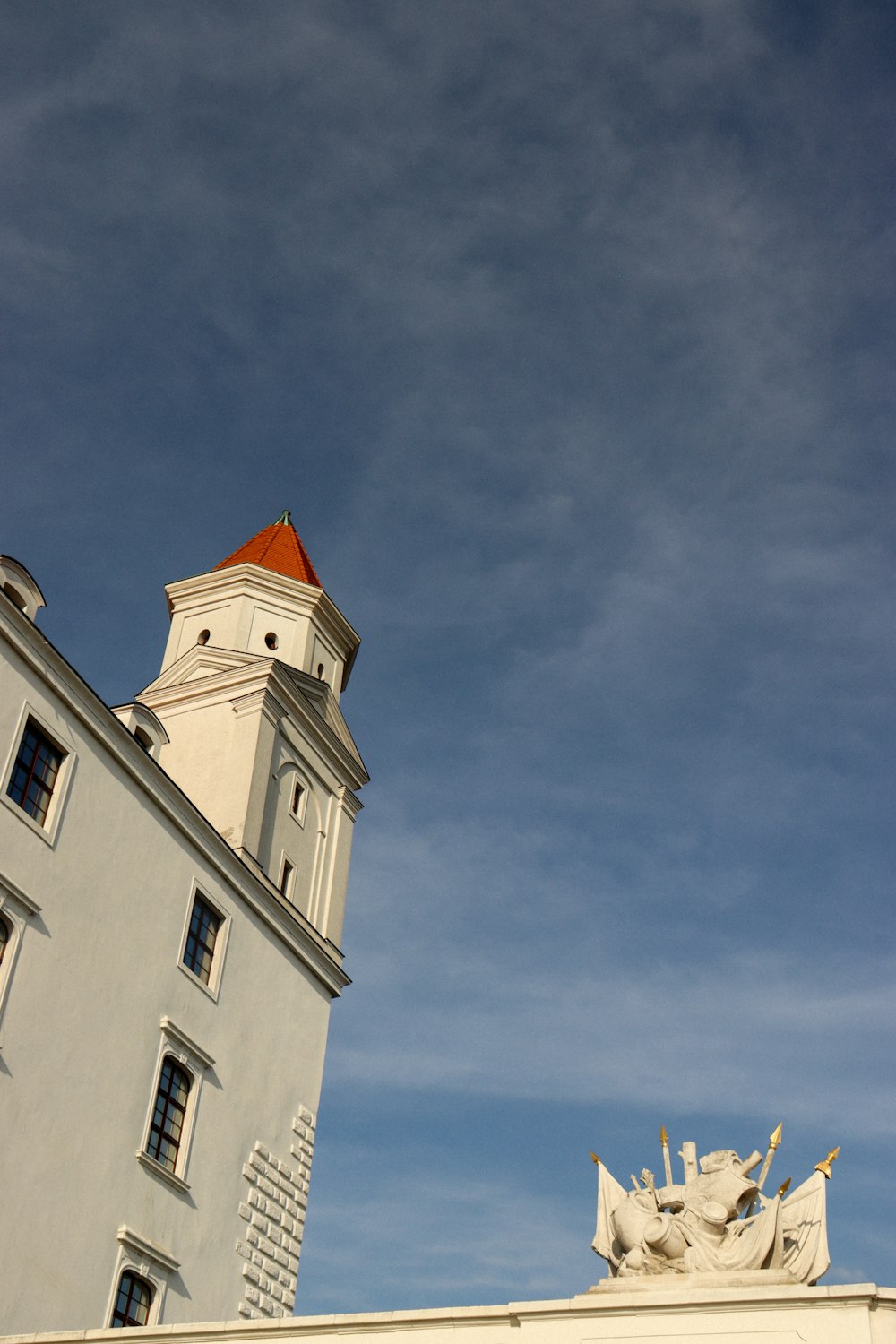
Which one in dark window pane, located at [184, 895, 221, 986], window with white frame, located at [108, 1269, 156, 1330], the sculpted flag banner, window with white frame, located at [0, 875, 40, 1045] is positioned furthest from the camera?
dark window pane, located at [184, 895, 221, 986]

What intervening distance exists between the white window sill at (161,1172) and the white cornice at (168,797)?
19.2 feet

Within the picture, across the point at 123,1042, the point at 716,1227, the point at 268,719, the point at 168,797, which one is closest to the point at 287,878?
the point at 268,719

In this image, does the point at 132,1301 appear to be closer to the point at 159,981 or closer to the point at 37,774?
the point at 159,981

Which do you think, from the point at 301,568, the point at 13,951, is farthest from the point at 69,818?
the point at 301,568

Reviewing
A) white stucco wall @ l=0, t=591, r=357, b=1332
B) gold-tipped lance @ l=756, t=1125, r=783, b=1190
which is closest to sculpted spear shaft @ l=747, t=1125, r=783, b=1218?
gold-tipped lance @ l=756, t=1125, r=783, b=1190

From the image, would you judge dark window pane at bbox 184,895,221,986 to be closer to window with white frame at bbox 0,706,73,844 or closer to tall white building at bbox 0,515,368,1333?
tall white building at bbox 0,515,368,1333

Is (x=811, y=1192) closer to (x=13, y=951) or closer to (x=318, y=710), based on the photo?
(x=13, y=951)

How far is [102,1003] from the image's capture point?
23.2m

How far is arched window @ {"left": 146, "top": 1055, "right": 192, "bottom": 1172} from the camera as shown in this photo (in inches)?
950

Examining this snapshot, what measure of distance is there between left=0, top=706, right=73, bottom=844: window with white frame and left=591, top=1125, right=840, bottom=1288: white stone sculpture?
1126 cm

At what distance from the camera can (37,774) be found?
75.9 ft

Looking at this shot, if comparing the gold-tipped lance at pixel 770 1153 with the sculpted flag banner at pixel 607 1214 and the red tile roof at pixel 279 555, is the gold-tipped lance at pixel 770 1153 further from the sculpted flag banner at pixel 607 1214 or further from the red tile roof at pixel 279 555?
the red tile roof at pixel 279 555

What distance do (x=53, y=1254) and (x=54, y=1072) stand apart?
8.49ft

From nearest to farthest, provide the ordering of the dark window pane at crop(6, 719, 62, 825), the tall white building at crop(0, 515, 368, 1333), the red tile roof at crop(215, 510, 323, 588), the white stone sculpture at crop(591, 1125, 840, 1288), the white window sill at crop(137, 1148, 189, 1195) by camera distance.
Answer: the white stone sculpture at crop(591, 1125, 840, 1288) < the tall white building at crop(0, 515, 368, 1333) < the dark window pane at crop(6, 719, 62, 825) < the white window sill at crop(137, 1148, 189, 1195) < the red tile roof at crop(215, 510, 323, 588)
